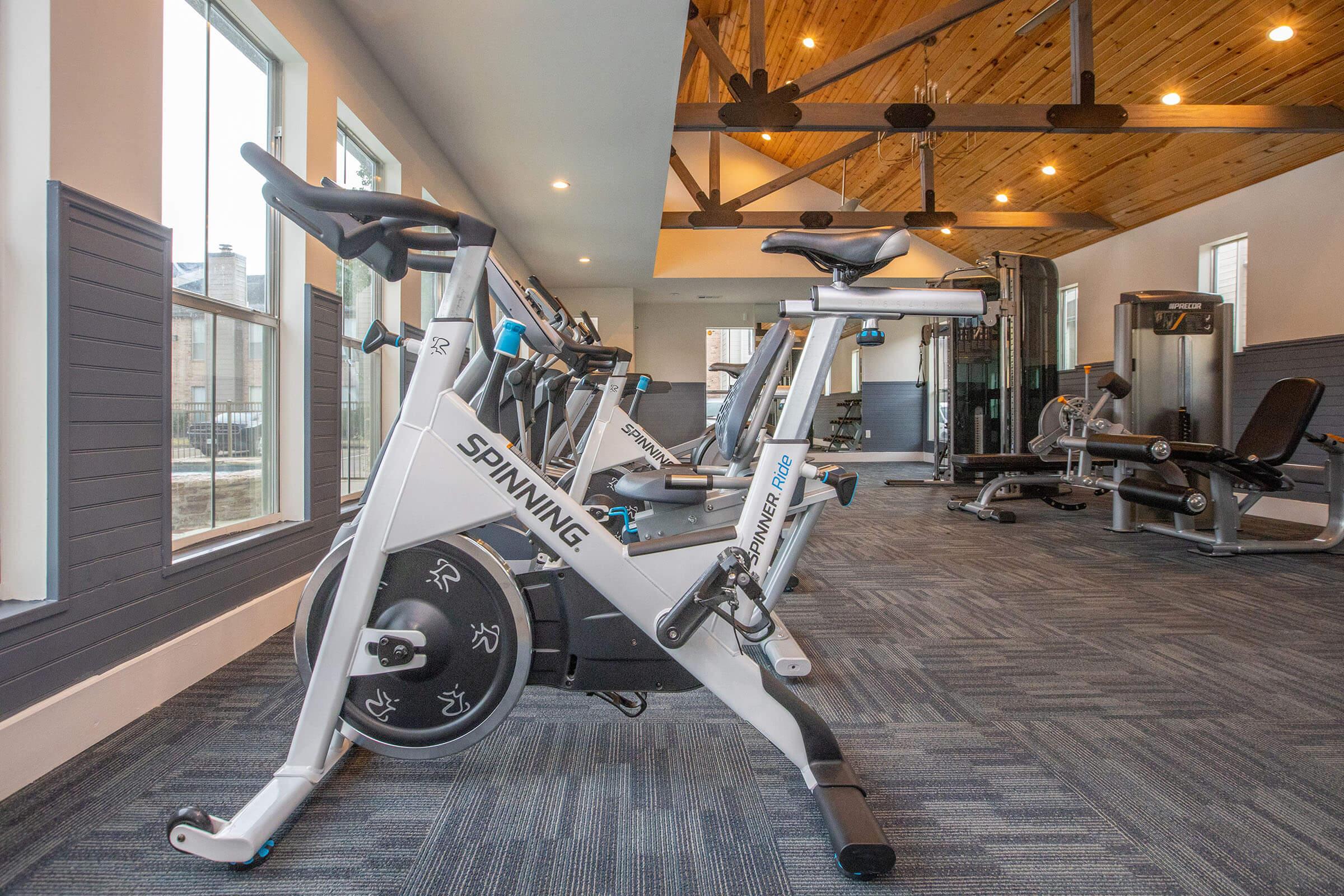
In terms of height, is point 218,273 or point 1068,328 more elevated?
point 1068,328

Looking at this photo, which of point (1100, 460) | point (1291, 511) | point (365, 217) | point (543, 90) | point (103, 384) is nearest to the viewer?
point (365, 217)

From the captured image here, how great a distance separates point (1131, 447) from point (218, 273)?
4344mm

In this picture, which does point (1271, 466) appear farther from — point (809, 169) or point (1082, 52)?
point (809, 169)

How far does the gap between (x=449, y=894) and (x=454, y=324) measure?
0.94 metres

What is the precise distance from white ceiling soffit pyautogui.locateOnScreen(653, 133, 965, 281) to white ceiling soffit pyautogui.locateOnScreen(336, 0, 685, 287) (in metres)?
2.81

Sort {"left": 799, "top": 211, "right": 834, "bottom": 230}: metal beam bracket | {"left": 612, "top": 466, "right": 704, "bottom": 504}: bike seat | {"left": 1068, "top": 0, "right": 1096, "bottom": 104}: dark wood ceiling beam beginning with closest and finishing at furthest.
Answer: {"left": 612, "top": 466, "right": 704, "bottom": 504}: bike seat
{"left": 1068, "top": 0, "right": 1096, "bottom": 104}: dark wood ceiling beam
{"left": 799, "top": 211, "right": 834, "bottom": 230}: metal beam bracket

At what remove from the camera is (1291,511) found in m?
5.14

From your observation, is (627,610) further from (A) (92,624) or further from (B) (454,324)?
(A) (92,624)

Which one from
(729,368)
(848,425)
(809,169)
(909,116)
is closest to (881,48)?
(909,116)

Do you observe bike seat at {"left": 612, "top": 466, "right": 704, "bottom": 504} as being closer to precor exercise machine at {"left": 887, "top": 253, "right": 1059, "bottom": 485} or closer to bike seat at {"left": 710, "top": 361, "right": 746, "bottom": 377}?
bike seat at {"left": 710, "top": 361, "right": 746, "bottom": 377}

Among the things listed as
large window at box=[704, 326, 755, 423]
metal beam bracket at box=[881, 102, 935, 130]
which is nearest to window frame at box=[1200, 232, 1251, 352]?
metal beam bracket at box=[881, 102, 935, 130]

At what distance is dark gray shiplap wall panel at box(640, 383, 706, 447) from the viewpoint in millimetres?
11531

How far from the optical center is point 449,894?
1087 mm

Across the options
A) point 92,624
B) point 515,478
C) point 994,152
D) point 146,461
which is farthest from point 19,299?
point 994,152
